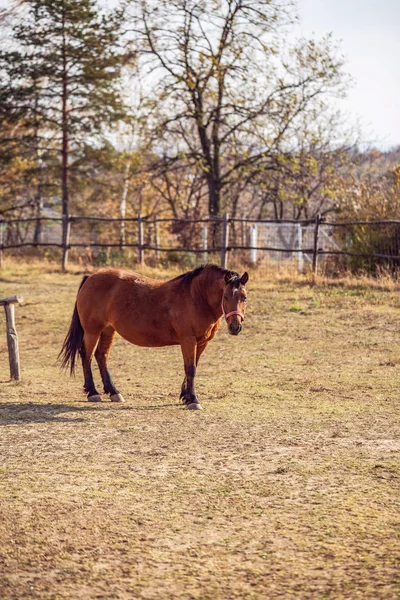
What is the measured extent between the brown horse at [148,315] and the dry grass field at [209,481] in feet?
1.76

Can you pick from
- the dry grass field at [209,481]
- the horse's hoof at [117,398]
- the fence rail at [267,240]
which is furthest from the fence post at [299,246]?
the horse's hoof at [117,398]

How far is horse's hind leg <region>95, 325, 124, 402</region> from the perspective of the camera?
9.44 meters

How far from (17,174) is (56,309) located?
18.9m

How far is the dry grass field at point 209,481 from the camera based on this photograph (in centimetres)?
439

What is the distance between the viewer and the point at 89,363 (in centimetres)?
950

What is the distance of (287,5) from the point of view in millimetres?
25578

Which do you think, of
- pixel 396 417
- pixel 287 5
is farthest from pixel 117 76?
pixel 396 417

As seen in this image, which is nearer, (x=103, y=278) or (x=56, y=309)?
(x=103, y=278)

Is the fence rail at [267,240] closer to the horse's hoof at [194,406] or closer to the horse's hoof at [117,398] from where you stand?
the horse's hoof at [117,398]

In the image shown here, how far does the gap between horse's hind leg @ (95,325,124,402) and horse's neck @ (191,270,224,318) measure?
1261mm

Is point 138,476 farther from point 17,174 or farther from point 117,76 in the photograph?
point 17,174

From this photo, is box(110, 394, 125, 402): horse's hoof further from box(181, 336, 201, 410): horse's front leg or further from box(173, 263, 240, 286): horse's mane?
box(173, 263, 240, 286): horse's mane

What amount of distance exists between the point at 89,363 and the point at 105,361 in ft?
0.70

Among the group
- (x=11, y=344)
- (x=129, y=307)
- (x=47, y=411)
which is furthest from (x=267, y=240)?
(x=47, y=411)
